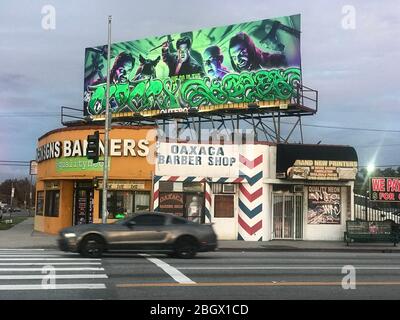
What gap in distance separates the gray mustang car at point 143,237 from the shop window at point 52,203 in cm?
1161

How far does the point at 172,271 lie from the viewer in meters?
12.9

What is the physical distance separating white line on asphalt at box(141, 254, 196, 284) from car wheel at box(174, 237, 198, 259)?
0.80m

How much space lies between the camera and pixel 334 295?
388 inches

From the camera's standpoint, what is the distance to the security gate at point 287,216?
2588 cm

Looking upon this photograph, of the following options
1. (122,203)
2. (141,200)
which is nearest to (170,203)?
(141,200)

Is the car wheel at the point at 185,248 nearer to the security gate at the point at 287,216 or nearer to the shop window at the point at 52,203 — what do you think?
the security gate at the point at 287,216

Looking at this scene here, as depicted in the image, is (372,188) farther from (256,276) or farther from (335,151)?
(256,276)

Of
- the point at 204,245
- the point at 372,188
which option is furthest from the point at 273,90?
the point at 204,245

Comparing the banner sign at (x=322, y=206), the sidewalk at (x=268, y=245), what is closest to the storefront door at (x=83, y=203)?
the sidewalk at (x=268, y=245)

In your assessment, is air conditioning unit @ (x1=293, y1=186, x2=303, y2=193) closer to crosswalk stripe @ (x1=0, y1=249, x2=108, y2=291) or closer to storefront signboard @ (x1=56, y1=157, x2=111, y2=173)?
A: storefront signboard @ (x1=56, y1=157, x2=111, y2=173)

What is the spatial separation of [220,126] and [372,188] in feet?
31.8

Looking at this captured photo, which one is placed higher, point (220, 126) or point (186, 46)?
point (186, 46)

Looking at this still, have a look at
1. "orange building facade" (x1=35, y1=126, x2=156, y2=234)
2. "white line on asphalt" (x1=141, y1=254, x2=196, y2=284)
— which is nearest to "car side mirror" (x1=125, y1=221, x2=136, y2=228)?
"white line on asphalt" (x1=141, y1=254, x2=196, y2=284)

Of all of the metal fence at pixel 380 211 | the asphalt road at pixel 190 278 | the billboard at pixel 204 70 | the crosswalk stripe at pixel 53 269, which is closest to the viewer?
the asphalt road at pixel 190 278
